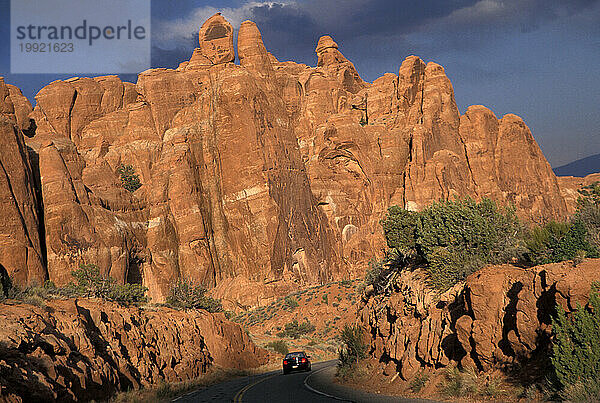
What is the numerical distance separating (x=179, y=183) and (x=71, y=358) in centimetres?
6621

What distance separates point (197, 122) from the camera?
280 ft

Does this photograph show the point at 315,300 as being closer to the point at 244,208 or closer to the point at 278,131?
the point at 244,208

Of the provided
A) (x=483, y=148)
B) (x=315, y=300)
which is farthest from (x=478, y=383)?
(x=483, y=148)

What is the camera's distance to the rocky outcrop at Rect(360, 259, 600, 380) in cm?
1245

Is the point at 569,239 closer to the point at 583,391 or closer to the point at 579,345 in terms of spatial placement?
the point at 579,345

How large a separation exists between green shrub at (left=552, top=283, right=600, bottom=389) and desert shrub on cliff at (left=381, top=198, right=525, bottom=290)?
6.85 m

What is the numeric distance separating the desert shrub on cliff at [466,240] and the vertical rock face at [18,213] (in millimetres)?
46233

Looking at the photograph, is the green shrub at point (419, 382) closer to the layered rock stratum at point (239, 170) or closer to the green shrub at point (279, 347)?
the green shrub at point (279, 347)

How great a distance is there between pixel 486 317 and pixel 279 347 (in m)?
36.3

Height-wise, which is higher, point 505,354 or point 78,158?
point 78,158

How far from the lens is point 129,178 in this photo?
91000 millimetres

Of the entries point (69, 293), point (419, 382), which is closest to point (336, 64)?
point (69, 293)

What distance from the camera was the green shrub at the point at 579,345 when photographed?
10664 millimetres

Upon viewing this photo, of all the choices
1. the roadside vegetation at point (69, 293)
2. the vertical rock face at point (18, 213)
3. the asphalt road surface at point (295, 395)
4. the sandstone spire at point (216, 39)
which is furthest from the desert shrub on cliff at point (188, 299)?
the sandstone spire at point (216, 39)
